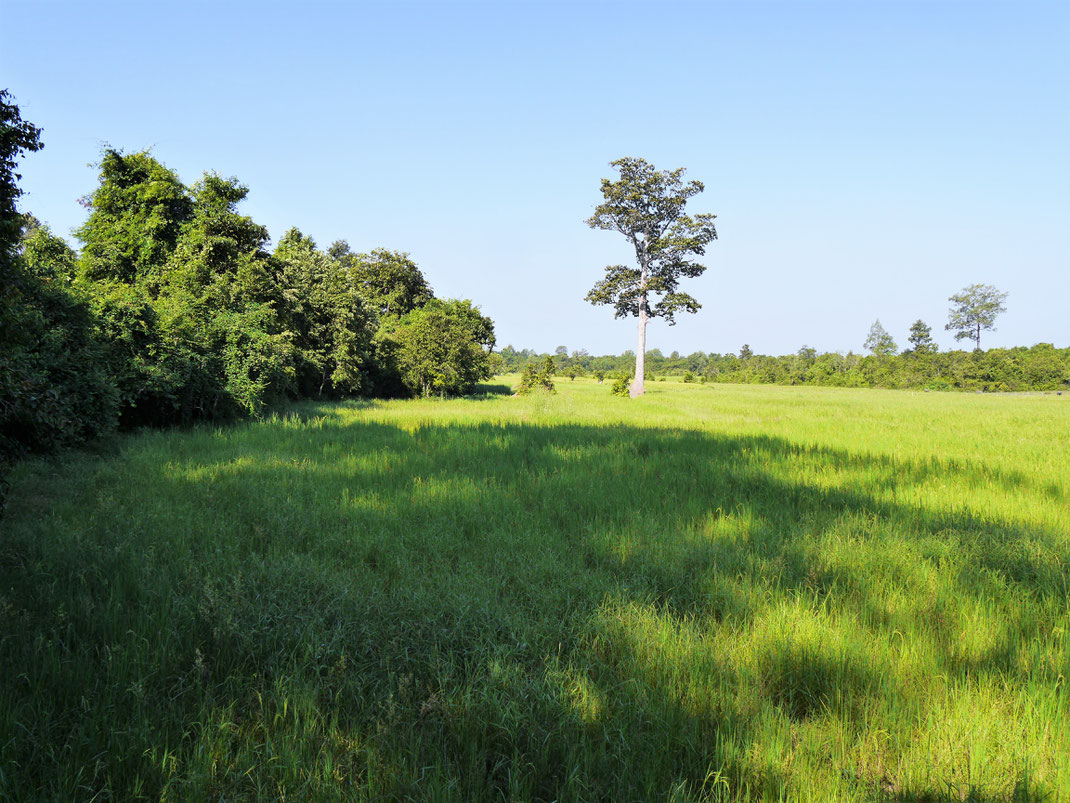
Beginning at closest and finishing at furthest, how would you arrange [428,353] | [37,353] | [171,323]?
1. [37,353]
2. [171,323]
3. [428,353]

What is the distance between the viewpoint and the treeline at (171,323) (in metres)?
5.68

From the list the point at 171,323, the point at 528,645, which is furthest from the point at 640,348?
the point at 528,645

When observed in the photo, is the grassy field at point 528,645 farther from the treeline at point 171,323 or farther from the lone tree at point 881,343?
the lone tree at point 881,343

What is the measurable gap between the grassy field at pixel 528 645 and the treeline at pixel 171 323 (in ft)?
7.34

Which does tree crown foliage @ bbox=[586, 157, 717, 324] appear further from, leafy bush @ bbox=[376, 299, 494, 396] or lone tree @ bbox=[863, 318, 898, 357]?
lone tree @ bbox=[863, 318, 898, 357]

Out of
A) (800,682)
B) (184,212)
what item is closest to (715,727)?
(800,682)

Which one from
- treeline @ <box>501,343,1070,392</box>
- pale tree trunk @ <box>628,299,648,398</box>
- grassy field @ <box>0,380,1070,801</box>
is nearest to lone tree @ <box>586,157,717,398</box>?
pale tree trunk @ <box>628,299,648,398</box>

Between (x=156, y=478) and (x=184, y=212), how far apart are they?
57.9ft

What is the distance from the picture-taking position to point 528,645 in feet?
8.91

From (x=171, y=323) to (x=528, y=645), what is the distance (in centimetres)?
1372

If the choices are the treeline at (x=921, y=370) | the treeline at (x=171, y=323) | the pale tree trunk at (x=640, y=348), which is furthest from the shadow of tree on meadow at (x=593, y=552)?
the treeline at (x=921, y=370)

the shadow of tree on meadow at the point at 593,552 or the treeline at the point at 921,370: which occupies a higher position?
the treeline at the point at 921,370

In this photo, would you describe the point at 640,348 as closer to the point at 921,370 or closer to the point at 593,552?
the point at 593,552

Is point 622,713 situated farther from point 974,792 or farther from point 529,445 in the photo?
point 529,445
